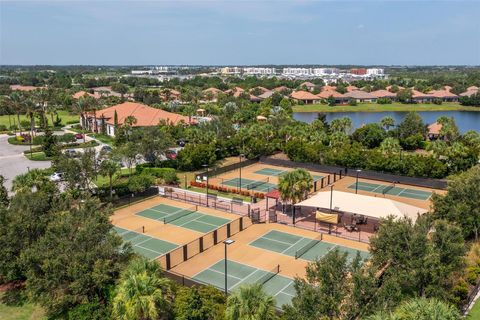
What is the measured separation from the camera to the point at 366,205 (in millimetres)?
31828

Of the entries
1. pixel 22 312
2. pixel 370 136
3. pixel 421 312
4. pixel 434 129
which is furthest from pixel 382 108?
pixel 22 312

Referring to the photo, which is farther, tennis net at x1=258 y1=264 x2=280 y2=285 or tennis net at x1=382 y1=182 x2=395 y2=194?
tennis net at x1=382 y1=182 x2=395 y2=194

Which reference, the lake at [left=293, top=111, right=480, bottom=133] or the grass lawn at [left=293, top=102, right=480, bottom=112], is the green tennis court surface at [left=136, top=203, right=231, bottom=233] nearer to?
Answer: the lake at [left=293, top=111, right=480, bottom=133]

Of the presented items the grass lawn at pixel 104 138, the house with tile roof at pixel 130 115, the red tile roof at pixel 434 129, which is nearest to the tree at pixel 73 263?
the grass lawn at pixel 104 138

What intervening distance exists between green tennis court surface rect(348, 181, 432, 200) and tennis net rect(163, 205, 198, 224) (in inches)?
696

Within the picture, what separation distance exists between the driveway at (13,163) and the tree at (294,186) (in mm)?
30193

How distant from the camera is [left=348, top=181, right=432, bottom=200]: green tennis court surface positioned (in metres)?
41.7

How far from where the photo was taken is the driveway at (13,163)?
4863 cm

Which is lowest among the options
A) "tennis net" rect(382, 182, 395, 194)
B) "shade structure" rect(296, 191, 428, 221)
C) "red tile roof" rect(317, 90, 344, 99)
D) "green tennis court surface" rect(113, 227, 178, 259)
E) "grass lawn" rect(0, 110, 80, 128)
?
"green tennis court surface" rect(113, 227, 178, 259)

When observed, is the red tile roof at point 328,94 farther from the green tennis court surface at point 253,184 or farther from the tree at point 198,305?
the tree at point 198,305

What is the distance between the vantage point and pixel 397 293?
15.8m

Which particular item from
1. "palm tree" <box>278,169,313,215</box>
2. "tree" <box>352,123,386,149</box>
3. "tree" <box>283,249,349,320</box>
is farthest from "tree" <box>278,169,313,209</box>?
"tree" <box>352,123,386,149</box>

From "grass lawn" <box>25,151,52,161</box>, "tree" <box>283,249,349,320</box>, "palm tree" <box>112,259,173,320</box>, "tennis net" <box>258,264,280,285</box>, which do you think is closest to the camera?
"tree" <box>283,249,349,320</box>

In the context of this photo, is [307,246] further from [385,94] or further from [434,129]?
[385,94]
